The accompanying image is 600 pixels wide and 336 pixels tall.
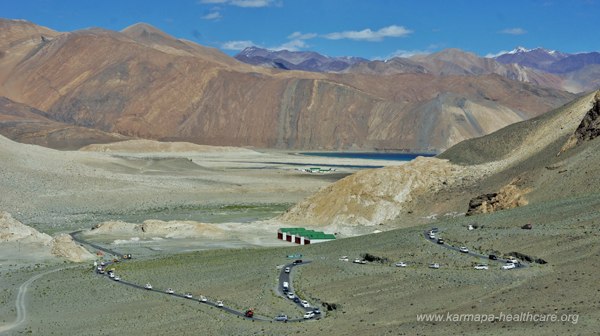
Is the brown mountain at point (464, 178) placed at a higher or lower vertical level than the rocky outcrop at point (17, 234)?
higher

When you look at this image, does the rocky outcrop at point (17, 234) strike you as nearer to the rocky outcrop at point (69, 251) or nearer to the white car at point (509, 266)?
the rocky outcrop at point (69, 251)

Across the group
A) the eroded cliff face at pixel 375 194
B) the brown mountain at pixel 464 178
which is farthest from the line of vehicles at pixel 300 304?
the eroded cliff face at pixel 375 194

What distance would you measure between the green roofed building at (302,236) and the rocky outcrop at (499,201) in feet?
34.9

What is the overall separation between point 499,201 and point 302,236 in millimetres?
14327

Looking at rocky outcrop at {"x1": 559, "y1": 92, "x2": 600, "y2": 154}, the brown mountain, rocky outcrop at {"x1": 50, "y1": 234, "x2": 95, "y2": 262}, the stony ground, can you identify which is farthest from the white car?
rocky outcrop at {"x1": 50, "y1": 234, "x2": 95, "y2": 262}

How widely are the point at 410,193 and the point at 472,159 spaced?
9.20 meters

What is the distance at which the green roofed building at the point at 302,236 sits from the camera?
228ft

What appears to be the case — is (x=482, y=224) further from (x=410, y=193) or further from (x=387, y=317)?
(x=410, y=193)

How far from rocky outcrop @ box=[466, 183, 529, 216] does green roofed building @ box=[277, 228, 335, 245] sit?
10.6 metres

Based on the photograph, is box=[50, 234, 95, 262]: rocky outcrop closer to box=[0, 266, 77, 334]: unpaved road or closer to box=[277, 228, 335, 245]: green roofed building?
box=[0, 266, 77, 334]: unpaved road

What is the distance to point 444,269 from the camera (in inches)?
1700

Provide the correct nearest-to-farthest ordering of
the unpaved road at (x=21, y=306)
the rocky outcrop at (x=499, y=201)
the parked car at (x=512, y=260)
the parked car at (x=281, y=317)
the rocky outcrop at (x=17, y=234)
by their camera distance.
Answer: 1. the parked car at (x=281, y=317)
2. the unpaved road at (x=21, y=306)
3. the parked car at (x=512, y=260)
4. the rocky outcrop at (x=499, y=201)
5. the rocky outcrop at (x=17, y=234)

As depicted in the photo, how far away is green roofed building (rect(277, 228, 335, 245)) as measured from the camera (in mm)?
69625

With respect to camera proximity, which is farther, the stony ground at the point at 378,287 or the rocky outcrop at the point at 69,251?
the rocky outcrop at the point at 69,251
